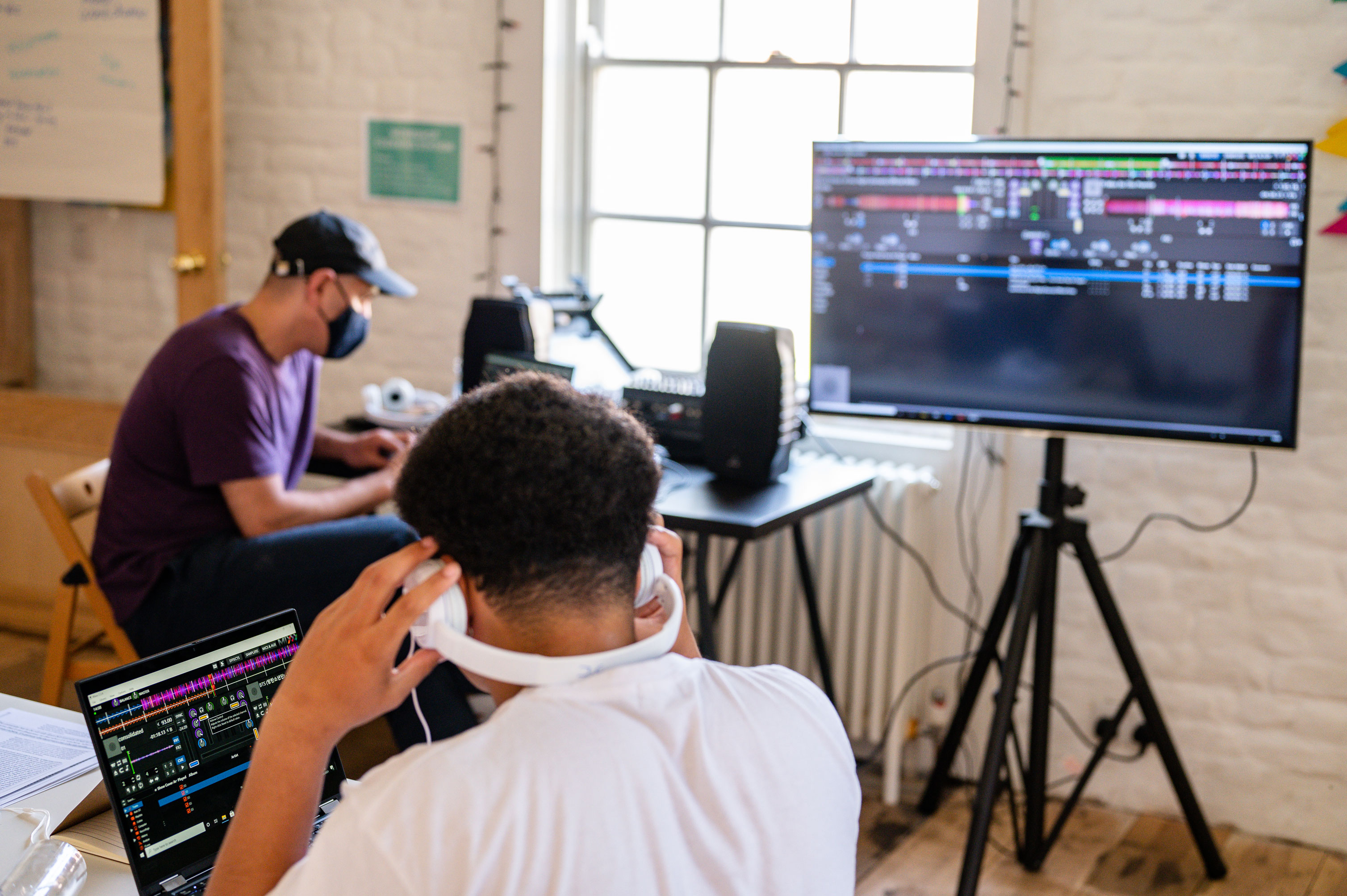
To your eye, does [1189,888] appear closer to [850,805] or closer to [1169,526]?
[1169,526]

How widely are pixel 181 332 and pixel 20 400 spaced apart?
1.60m

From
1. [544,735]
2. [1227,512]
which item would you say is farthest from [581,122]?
[544,735]

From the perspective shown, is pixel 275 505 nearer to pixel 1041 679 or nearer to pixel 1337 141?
pixel 1041 679

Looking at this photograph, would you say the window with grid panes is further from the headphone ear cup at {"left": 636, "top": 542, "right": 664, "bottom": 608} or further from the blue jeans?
the headphone ear cup at {"left": 636, "top": 542, "right": 664, "bottom": 608}

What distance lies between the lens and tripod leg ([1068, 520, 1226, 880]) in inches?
97.5

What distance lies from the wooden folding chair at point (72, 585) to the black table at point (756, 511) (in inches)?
45.2

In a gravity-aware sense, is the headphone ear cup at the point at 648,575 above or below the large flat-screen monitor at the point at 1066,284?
below

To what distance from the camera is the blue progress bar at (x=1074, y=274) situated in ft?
7.47

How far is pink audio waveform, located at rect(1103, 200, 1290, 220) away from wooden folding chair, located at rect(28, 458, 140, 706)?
213 centimetres

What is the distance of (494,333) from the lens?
2916mm

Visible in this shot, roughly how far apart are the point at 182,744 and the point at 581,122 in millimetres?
2463

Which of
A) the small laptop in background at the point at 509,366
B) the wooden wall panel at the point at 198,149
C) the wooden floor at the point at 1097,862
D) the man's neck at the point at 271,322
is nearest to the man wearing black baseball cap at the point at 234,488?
the man's neck at the point at 271,322

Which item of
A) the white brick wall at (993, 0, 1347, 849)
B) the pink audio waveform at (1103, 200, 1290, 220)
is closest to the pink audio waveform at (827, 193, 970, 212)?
the pink audio waveform at (1103, 200, 1290, 220)

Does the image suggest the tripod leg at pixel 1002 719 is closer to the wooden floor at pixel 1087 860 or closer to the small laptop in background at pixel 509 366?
the wooden floor at pixel 1087 860
